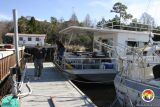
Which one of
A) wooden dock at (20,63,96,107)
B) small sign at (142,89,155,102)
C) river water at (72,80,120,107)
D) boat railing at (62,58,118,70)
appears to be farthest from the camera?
boat railing at (62,58,118,70)

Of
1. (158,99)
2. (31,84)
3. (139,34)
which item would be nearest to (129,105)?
(158,99)

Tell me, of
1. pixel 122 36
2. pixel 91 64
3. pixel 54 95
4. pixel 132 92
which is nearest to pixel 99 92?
pixel 91 64

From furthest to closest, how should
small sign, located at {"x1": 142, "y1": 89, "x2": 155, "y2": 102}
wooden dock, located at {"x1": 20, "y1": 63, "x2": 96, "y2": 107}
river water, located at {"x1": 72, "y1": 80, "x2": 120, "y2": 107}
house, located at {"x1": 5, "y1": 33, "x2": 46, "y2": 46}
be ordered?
1. house, located at {"x1": 5, "y1": 33, "x2": 46, "y2": 46}
2. river water, located at {"x1": 72, "y1": 80, "x2": 120, "y2": 107}
3. wooden dock, located at {"x1": 20, "y1": 63, "x2": 96, "y2": 107}
4. small sign, located at {"x1": 142, "y1": 89, "x2": 155, "y2": 102}

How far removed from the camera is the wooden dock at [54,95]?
10.4 m

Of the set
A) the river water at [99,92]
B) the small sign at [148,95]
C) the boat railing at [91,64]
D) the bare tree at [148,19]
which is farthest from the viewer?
the bare tree at [148,19]

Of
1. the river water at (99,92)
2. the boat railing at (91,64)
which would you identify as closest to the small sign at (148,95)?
the river water at (99,92)

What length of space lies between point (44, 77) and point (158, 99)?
28.0ft

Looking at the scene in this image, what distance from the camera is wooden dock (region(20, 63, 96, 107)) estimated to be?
10375mm

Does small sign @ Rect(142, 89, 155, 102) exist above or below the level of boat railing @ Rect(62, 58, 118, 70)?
below

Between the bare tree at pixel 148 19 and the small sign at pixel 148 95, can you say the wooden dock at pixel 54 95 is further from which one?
the bare tree at pixel 148 19

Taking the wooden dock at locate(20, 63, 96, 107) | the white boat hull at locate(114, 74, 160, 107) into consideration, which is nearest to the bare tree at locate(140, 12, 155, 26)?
the wooden dock at locate(20, 63, 96, 107)

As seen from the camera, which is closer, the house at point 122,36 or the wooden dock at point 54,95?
the wooden dock at point 54,95

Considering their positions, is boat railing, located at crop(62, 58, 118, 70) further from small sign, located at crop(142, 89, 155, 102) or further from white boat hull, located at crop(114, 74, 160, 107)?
small sign, located at crop(142, 89, 155, 102)

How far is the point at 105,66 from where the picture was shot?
675 inches
